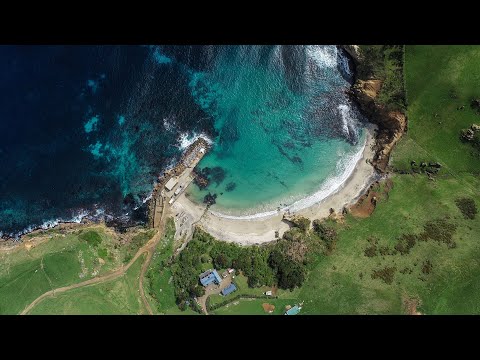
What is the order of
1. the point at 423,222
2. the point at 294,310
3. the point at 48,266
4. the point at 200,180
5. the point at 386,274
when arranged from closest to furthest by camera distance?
1. the point at 386,274
2. the point at 294,310
3. the point at 423,222
4. the point at 48,266
5. the point at 200,180

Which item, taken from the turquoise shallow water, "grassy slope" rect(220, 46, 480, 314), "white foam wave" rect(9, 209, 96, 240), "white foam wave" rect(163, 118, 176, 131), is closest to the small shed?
the turquoise shallow water

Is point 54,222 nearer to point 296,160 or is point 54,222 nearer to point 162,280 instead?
point 162,280

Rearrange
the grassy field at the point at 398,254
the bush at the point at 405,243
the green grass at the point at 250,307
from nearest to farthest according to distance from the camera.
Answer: the grassy field at the point at 398,254
the bush at the point at 405,243
the green grass at the point at 250,307

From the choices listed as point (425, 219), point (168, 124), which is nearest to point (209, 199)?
point (168, 124)

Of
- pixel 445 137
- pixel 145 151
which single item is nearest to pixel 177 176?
pixel 145 151

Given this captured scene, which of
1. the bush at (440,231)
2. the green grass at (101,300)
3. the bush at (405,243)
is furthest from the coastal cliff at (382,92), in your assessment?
the green grass at (101,300)

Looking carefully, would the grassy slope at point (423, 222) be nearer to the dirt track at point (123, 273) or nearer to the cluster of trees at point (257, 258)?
the cluster of trees at point (257, 258)
